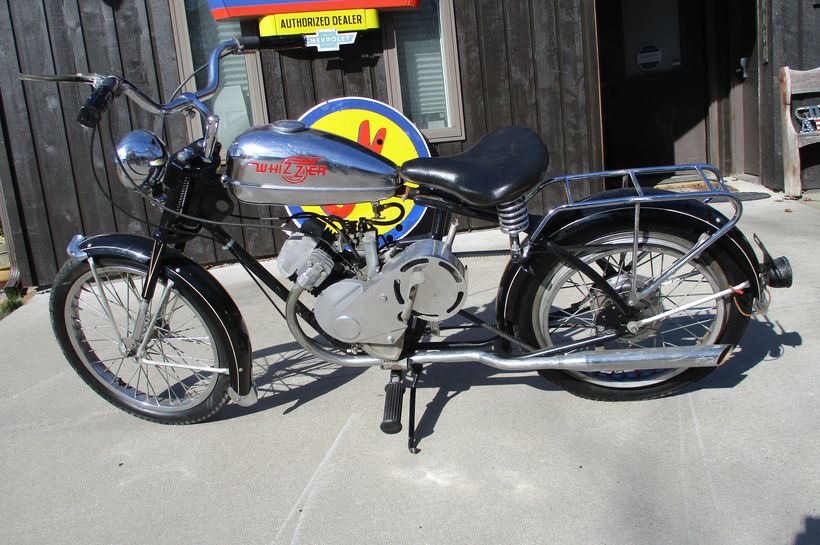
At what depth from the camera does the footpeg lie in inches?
99.1

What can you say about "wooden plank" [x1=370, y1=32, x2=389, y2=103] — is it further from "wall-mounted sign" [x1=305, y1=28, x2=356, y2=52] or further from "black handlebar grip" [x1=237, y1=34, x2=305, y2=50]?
"black handlebar grip" [x1=237, y1=34, x2=305, y2=50]

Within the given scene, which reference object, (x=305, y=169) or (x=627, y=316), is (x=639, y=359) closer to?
(x=627, y=316)

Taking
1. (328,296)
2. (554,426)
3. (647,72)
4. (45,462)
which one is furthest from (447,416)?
(647,72)

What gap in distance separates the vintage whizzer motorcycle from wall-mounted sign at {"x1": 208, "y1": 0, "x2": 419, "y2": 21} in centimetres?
245

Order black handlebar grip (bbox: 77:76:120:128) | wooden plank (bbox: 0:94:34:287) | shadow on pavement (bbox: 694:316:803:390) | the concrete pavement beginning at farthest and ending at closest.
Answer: wooden plank (bbox: 0:94:34:287)
shadow on pavement (bbox: 694:316:803:390)
black handlebar grip (bbox: 77:76:120:128)
the concrete pavement

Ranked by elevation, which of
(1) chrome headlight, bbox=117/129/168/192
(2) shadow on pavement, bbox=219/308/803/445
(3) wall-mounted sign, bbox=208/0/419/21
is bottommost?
(2) shadow on pavement, bbox=219/308/803/445

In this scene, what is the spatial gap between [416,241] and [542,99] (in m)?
3.50

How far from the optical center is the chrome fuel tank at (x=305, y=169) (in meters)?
2.36

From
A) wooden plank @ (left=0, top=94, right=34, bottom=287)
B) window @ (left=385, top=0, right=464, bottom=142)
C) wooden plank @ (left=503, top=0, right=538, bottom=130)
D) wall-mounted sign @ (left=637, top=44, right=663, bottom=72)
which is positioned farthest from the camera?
wall-mounted sign @ (left=637, top=44, right=663, bottom=72)

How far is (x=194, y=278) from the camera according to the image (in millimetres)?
2668

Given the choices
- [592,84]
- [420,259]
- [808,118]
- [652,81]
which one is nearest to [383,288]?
[420,259]

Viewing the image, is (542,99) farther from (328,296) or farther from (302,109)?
(328,296)

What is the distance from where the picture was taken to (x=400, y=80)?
17.9 feet

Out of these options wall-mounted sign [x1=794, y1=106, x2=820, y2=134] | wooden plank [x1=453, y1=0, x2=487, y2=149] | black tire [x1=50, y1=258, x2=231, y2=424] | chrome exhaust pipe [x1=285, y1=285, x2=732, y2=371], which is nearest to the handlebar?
black tire [x1=50, y1=258, x2=231, y2=424]
